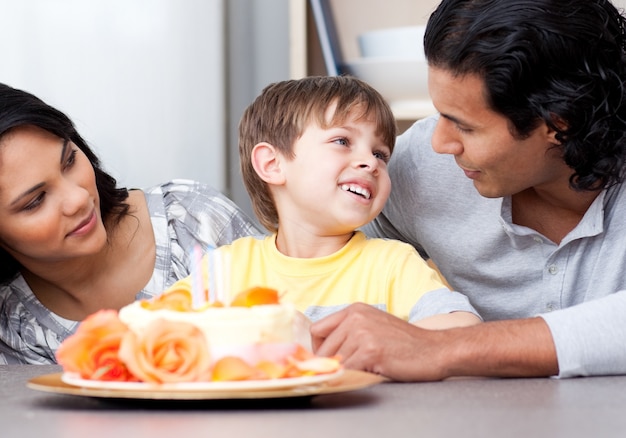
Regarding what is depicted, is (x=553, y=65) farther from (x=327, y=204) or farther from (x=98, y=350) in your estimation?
(x=98, y=350)

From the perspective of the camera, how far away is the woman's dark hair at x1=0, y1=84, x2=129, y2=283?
5.47ft

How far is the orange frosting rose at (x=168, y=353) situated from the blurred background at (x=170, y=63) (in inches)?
66.8

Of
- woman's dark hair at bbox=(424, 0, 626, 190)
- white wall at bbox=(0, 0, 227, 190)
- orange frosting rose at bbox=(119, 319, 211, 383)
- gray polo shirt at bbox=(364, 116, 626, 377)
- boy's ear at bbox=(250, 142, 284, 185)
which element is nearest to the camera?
orange frosting rose at bbox=(119, 319, 211, 383)

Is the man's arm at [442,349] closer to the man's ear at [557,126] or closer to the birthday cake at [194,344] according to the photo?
the birthday cake at [194,344]

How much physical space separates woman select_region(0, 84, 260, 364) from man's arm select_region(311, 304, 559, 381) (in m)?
0.69

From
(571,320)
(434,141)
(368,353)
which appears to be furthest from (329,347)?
(434,141)

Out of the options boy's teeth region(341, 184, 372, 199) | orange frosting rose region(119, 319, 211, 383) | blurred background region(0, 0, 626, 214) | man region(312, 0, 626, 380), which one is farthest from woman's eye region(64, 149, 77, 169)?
orange frosting rose region(119, 319, 211, 383)

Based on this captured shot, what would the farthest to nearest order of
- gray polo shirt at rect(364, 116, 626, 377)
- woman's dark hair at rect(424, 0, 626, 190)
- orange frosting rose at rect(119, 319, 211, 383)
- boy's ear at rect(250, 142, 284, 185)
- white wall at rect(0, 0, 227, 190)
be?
white wall at rect(0, 0, 227, 190) → boy's ear at rect(250, 142, 284, 185) → gray polo shirt at rect(364, 116, 626, 377) → woman's dark hair at rect(424, 0, 626, 190) → orange frosting rose at rect(119, 319, 211, 383)

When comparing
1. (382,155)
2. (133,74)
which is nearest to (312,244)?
(382,155)

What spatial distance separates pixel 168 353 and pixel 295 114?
88cm

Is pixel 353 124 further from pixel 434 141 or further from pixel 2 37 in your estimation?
pixel 2 37

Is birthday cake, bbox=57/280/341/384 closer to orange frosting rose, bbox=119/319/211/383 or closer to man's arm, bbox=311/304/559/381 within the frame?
orange frosting rose, bbox=119/319/211/383

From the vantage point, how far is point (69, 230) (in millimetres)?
1655

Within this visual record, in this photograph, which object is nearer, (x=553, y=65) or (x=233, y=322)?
(x=233, y=322)
